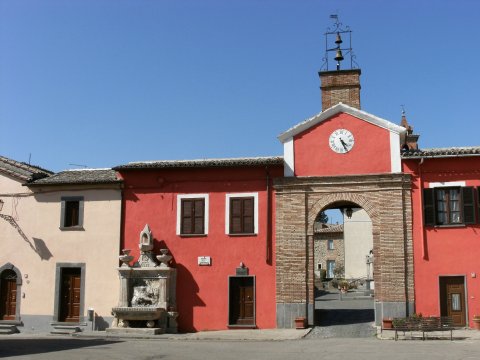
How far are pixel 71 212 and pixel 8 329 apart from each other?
527 cm

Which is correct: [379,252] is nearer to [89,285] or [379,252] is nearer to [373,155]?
[373,155]

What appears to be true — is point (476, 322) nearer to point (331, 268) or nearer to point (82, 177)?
point (82, 177)

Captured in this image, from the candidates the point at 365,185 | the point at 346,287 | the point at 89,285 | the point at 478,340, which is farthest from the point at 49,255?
the point at 346,287

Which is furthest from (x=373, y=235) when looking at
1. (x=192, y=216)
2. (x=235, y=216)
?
(x=192, y=216)

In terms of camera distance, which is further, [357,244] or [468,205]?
[357,244]

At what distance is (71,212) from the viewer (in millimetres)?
24891

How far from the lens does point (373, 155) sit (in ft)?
74.0

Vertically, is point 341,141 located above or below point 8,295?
above

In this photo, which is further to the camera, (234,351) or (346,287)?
(346,287)

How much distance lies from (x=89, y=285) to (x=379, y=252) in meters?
11.6

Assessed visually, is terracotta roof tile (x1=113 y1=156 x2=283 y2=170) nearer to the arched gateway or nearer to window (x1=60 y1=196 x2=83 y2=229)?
the arched gateway

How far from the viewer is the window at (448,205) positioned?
2141 cm

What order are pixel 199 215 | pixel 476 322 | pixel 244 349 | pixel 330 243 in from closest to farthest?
pixel 244 349
pixel 476 322
pixel 199 215
pixel 330 243

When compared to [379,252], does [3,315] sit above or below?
below
